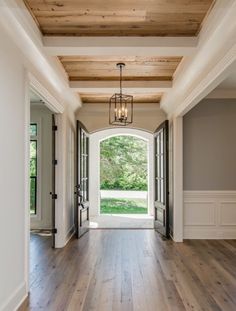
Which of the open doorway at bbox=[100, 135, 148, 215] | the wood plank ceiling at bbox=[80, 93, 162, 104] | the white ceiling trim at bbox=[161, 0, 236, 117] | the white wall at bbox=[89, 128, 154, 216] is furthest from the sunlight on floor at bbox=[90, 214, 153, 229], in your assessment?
the white ceiling trim at bbox=[161, 0, 236, 117]

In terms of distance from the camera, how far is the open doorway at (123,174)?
475 inches

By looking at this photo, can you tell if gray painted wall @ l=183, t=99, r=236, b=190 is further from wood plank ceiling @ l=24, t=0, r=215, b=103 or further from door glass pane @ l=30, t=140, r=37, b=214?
door glass pane @ l=30, t=140, r=37, b=214

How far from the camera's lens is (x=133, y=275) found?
4027 millimetres

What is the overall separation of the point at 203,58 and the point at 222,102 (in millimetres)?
2761

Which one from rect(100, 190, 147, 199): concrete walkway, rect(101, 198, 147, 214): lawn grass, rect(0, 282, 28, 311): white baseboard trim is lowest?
rect(101, 198, 147, 214): lawn grass

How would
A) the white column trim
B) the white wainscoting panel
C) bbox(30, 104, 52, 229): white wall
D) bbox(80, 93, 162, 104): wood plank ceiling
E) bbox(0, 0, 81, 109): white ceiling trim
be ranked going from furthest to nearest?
bbox(30, 104, 52, 229): white wall < bbox(80, 93, 162, 104): wood plank ceiling < the white wainscoting panel < the white column trim < bbox(0, 0, 81, 109): white ceiling trim

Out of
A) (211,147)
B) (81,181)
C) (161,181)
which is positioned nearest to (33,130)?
(81,181)

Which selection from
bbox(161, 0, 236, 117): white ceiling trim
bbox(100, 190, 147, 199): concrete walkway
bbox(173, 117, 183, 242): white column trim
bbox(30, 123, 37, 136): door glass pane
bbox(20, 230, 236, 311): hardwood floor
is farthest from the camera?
bbox(100, 190, 147, 199): concrete walkway

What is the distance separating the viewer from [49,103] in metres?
4.63

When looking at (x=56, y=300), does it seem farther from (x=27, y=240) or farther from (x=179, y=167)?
(x=179, y=167)

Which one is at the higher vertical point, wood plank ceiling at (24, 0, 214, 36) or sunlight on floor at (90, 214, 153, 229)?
wood plank ceiling at (24, 0, 214, 36)

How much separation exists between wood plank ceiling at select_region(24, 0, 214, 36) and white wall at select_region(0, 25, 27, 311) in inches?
18.4

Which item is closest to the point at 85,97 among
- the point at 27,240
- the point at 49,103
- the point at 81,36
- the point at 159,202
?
the point at 49,103

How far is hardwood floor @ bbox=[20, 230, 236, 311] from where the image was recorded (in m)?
3.20
